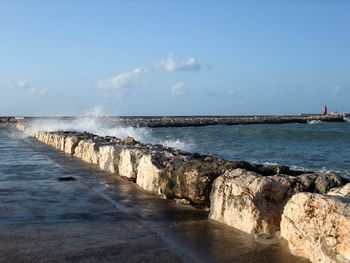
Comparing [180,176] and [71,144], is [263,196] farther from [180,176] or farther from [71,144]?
[71,144]

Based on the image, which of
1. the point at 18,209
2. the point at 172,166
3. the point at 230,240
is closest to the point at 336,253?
the point at 230,240

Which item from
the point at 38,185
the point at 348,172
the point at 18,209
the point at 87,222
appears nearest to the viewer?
the point at 87,222

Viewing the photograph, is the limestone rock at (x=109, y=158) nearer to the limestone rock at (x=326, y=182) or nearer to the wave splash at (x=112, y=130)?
the limestone rock at (x=326, y=182)

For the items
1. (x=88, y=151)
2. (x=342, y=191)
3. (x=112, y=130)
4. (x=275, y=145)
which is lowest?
(x=275, y=145)

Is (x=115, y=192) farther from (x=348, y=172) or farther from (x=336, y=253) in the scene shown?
(x=348, y=172)

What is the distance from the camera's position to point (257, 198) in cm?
478

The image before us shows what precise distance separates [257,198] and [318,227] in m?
1.03

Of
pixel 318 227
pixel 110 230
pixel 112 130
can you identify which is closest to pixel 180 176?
pixel 110 230

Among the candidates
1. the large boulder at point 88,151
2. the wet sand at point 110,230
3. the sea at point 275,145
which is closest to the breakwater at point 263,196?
the wet sand at point 110,230

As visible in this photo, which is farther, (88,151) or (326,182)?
(88,151)

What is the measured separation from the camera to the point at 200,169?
6.03 meters

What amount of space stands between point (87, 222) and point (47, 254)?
120 centimetres

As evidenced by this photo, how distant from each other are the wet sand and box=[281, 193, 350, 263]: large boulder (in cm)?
17

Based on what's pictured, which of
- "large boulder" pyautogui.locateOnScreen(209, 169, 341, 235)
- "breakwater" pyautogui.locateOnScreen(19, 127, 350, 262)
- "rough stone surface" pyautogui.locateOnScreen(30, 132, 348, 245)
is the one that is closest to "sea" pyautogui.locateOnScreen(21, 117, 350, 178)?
"rough stone surface" pyautogui.locateOnScreen(30, 132, 348, 245)
